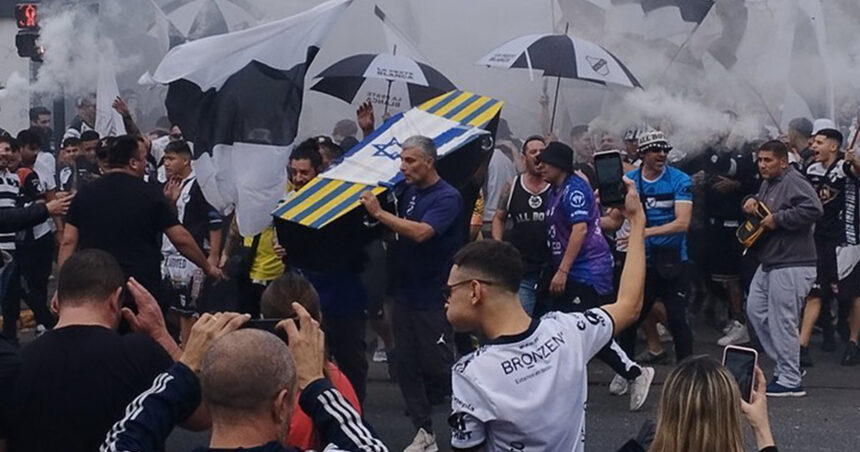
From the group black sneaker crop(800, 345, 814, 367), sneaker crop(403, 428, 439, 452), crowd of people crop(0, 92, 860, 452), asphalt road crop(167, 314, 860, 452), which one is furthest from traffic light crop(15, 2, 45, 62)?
→ black sneaker crop(800, 345, 814, 367)

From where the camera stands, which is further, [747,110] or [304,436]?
[747,110]

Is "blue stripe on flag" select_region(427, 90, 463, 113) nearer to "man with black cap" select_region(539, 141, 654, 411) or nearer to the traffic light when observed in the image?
"man with black cap" select_region(539, 141, 654, 411)

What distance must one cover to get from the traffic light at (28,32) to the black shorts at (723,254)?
6502 mm

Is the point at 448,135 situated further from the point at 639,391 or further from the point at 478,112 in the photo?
the point at 639,391

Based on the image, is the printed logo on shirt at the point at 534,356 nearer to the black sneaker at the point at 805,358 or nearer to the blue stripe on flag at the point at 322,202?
the blue stripe on flag at the point at 322,202

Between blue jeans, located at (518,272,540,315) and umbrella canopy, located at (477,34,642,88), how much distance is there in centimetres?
246

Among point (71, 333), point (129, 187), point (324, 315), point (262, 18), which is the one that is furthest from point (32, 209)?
point (262, 18)

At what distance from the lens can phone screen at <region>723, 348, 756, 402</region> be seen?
3.36m

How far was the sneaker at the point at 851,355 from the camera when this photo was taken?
9.70 m

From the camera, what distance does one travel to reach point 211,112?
752 centimetres

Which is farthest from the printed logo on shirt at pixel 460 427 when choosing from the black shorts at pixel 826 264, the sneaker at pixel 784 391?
the black shorts at pixel 826 264

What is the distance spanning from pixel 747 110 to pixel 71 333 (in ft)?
32.4

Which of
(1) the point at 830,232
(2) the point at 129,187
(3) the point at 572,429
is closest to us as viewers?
(3) the point at 572,429

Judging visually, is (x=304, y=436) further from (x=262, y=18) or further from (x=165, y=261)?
(x=262, y=18)
